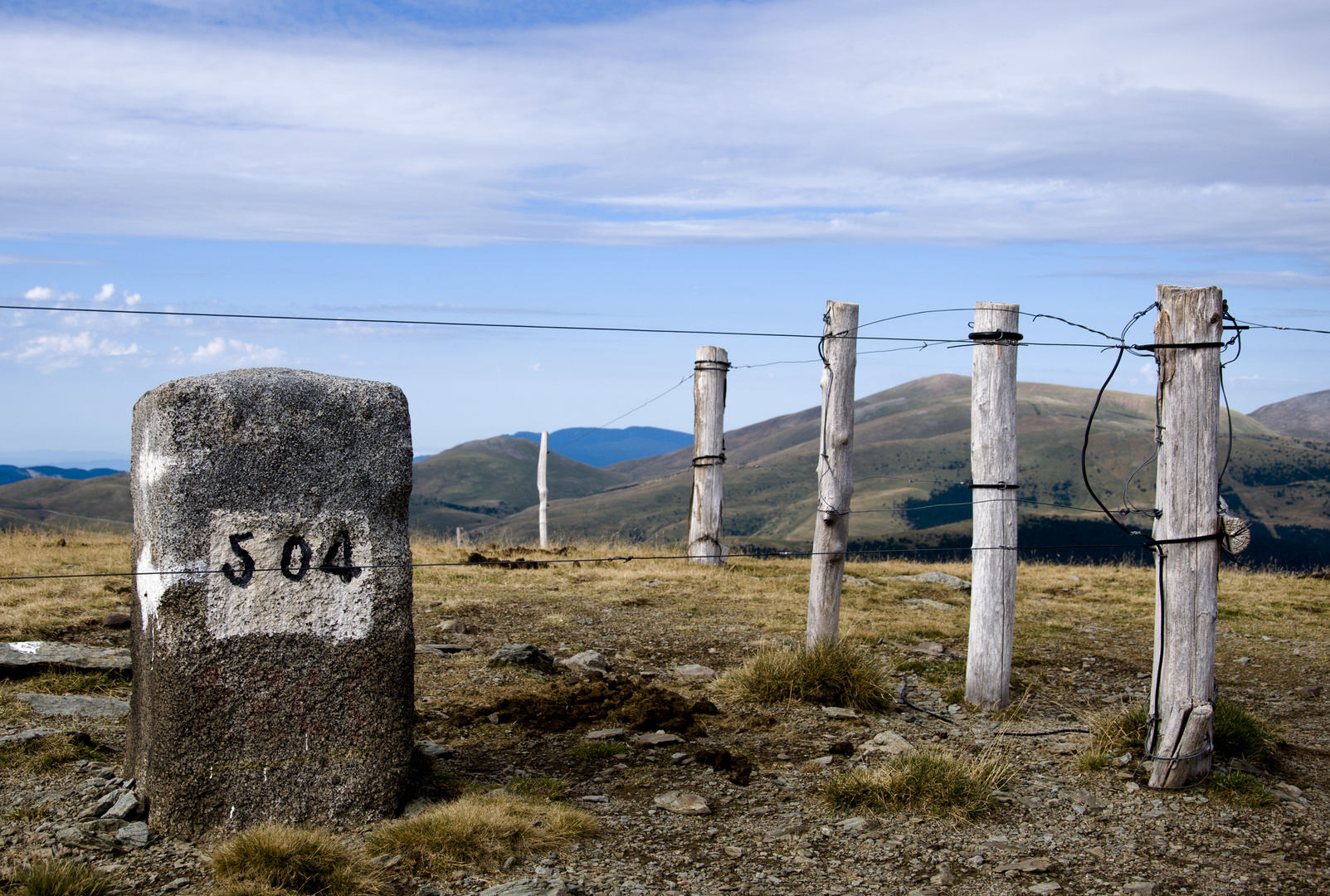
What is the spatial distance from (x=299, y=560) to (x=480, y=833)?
5.20 ft

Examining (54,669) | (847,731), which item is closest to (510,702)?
(847,731)

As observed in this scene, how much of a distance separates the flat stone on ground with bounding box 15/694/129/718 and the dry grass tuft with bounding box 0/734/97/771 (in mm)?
675

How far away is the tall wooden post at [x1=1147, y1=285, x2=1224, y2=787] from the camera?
5430 mm

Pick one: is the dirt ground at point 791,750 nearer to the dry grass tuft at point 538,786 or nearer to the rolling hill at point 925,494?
the dry grass tuft at point 538,786

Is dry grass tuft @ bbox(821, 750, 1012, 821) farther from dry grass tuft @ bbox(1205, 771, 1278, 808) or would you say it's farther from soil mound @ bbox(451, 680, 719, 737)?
soil mound @ bbox(451, 680, 719, 737)

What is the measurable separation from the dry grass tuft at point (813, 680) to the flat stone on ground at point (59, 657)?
4.55 metres

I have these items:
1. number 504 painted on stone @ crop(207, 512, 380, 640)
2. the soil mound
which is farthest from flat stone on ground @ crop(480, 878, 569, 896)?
the soil mound

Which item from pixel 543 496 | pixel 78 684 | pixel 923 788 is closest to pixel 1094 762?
pixel 923 788

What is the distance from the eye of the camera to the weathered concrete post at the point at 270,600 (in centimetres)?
454

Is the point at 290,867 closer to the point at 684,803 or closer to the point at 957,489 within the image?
the point at 684,803

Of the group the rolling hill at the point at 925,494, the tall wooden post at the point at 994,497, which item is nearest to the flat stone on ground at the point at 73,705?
the tall wooden post at the point at 994,497

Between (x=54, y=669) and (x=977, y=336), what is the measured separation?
717cm

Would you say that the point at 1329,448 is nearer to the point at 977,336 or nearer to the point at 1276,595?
the point at 1276,595

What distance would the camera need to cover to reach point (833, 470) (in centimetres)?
824
